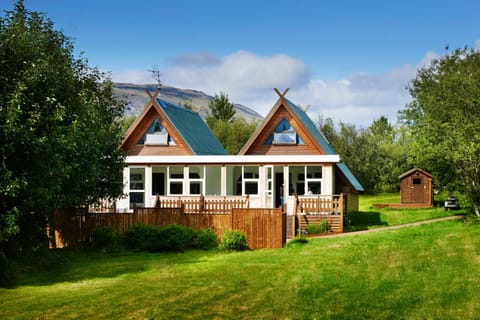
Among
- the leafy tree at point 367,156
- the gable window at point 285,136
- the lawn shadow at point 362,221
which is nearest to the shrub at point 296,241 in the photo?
the lawn shadow at point 362,221

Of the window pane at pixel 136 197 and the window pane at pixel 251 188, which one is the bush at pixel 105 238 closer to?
the window pane at pixel 136 197

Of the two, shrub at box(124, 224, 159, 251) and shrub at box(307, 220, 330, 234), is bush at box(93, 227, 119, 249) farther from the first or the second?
shrub at box(307, 220, 330, 234)

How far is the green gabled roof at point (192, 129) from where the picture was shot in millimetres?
32969

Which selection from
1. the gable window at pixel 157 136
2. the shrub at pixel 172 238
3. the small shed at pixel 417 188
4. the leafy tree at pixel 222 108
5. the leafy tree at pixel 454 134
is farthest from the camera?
the leafy tree at pixel 222 108

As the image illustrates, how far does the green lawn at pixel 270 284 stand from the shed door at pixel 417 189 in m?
21.0

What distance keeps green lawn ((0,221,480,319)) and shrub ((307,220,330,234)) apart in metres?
3.89

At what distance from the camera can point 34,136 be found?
16766mm

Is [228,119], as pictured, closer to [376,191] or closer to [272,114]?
[376,191]

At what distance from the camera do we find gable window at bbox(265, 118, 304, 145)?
3203cm

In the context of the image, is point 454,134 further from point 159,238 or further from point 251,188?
point 159,238

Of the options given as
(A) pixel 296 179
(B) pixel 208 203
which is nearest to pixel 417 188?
(A) pixel 296 179

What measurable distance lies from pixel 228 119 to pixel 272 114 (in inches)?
2351

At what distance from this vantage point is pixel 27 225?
18.8 meters

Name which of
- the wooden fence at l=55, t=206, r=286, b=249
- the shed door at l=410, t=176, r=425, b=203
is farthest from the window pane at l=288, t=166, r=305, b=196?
the shed door at l=410, t=176, r=425, b=203
